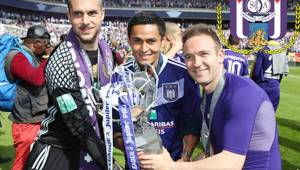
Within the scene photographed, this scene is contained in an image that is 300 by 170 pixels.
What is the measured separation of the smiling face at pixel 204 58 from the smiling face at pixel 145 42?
488mm

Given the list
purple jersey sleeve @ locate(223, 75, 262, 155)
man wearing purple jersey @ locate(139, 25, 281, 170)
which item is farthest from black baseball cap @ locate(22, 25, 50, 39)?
purple jersey sleeve @ locate(223, 75, 262, 155)

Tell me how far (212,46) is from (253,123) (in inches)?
18.8

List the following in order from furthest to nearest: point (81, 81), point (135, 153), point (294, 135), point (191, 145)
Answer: point (294, 135) → point (191, 145) → point (81, 81) → point (135, 153)

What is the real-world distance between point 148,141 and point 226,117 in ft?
1.45

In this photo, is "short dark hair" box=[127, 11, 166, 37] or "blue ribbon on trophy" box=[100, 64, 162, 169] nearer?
"blue ribbon on trophy" box=[100, 64, 162, 169]

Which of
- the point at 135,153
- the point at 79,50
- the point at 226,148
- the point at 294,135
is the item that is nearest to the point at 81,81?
the point at 79,50

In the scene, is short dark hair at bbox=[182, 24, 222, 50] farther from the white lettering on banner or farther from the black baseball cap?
the black baseball cap

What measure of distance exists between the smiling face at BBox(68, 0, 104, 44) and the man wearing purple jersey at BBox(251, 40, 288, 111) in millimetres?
6601

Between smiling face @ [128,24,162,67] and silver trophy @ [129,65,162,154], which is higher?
smiling face @ [128,24,162,67]

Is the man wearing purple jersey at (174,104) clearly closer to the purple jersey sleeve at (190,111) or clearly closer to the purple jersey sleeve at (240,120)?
the purple jersey sleeve at (190,111)

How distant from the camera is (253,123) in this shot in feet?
7.30

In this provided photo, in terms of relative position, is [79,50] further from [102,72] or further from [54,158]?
[54,158]

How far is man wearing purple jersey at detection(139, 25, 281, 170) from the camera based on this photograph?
220cm

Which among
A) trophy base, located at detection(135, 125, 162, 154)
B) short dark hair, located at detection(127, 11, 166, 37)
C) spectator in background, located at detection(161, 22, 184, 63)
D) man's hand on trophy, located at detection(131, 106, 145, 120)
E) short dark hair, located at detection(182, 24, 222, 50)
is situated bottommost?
trophy base, located at detection(135, 125, 162, 154)
